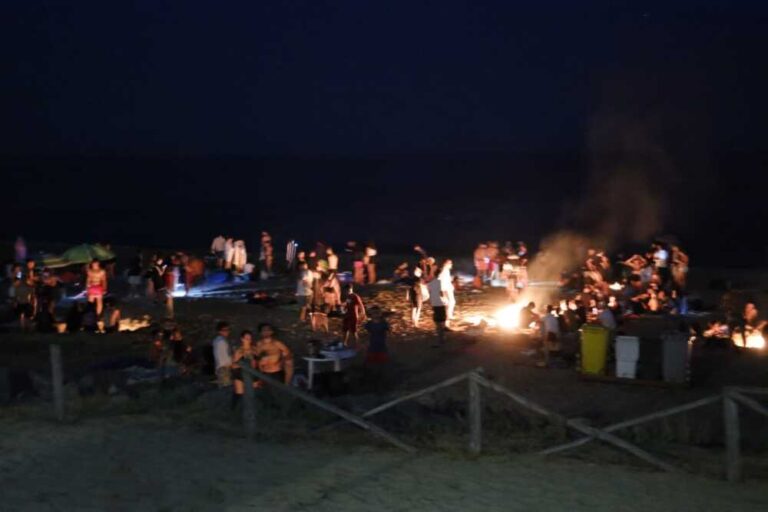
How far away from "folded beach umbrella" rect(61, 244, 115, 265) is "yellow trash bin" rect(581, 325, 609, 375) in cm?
1480

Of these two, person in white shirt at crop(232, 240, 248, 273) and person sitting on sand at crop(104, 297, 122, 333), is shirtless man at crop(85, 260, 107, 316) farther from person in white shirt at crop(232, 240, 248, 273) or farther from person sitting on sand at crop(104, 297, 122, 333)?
person in white shirt at crop(232, 240, 248, 273)

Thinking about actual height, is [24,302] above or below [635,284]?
below

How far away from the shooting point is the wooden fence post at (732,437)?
808 cm

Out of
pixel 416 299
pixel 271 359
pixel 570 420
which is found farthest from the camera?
pixel 416 299

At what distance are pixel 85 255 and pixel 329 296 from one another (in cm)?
890

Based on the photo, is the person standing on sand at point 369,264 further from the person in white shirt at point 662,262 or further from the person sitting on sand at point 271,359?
the person sitting on sand at point 271,359

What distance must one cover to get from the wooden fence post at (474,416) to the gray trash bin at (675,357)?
572 cm

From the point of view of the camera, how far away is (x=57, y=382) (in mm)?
10102

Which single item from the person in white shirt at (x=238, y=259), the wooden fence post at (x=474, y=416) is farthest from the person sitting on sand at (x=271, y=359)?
the person in white shirt at (x=238, y=259)

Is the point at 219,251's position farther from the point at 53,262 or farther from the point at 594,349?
the point at 594,349

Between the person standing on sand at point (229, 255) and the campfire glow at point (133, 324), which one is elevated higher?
the person standing on sand at point (229, 255)

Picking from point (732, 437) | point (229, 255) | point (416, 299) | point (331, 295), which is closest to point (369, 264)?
point (229, 255)

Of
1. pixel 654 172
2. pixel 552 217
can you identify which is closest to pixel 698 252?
pixel 552 217

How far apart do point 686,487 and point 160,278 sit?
1557 centimetres
